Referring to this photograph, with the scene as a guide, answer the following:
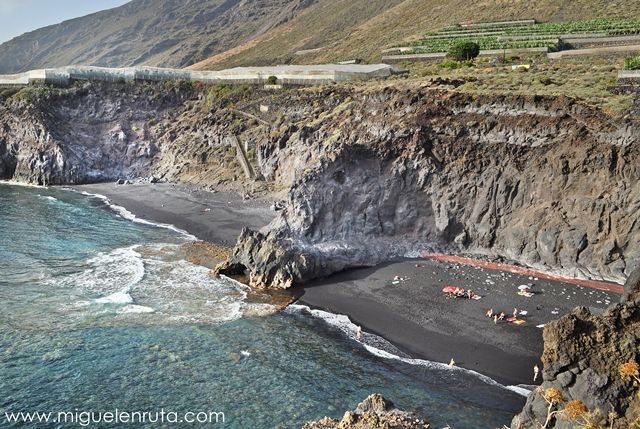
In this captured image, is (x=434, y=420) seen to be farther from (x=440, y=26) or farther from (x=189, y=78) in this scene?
(x=440, y=26)

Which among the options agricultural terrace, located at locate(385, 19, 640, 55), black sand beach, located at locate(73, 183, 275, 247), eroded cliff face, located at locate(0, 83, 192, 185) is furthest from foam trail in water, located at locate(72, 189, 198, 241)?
agricultural terrace, located at locate(385, 19, 640, 55)

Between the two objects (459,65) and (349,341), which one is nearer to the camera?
(349,341)

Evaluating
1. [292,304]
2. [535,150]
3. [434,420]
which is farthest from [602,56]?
[434,420]

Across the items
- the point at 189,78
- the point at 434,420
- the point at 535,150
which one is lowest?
the point at 434,420

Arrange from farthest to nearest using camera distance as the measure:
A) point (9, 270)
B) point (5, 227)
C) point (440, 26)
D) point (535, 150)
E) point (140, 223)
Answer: point (440, 26)
point (140, 223)
point (5, 227)
point (535, 150)
point (9, 270)

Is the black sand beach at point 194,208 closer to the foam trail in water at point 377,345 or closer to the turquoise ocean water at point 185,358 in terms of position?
the turquoise ocean water at point 185,358

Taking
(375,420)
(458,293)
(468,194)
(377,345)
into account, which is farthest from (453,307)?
(375,420)

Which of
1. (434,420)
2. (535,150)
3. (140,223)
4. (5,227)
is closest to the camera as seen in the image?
(434,420)

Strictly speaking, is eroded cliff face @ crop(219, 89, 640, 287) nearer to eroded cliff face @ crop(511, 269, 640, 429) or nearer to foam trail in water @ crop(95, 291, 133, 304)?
foam trail in water @ crop(95, 291, 133, 304)
